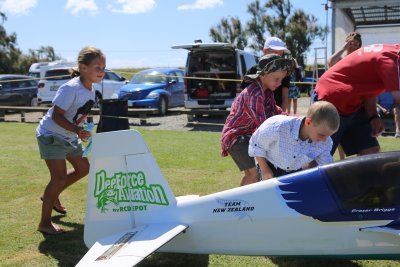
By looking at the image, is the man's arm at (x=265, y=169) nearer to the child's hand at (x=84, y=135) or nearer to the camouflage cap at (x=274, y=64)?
the camouflage cap at (x=274, y=64)

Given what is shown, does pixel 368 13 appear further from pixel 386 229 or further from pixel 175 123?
pixel 386 229

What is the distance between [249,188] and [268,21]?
39639 mm

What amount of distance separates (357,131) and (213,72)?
9.80m

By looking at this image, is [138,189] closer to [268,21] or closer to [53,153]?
[53,153]

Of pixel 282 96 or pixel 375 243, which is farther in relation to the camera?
pixel 282 96

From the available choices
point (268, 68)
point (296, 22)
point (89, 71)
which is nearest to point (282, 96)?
point (268, 68)

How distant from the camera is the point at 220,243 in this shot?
10.6 feet

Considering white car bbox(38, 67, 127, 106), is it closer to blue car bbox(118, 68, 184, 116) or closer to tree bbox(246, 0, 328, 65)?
blue car bbox(118, 68, 184, 116)

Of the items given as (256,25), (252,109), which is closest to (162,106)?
(252,109)

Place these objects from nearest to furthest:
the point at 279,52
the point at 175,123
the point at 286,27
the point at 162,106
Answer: the point at 279,52 < the point at 175,123 < the point at 162,106 < the point at 286,27

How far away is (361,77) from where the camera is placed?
427 cm

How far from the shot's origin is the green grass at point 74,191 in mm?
3750

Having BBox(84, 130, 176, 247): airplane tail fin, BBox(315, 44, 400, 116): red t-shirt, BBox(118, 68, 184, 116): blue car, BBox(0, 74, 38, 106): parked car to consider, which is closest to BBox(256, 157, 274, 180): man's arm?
BBox(84, 130, 176, 247): airplane tail fin

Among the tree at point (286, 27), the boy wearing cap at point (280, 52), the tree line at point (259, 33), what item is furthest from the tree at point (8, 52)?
the boy wearing cap at point (280, 52)
